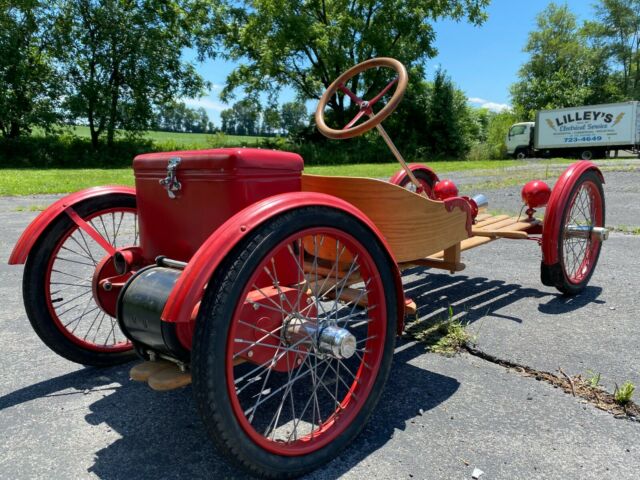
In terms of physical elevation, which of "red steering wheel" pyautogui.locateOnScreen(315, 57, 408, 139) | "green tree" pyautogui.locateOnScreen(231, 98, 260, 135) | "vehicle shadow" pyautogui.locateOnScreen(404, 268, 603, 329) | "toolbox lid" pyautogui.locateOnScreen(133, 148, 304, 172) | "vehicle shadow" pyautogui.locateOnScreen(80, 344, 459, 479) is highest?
"green tree" pyautogui.locateOnScreen(231, 98, 260, 135)

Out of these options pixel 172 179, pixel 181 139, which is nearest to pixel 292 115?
pixel 181 139

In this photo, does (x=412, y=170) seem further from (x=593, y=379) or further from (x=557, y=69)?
(x=557, y=69)

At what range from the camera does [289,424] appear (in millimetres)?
2205

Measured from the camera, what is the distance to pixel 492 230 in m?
3.87

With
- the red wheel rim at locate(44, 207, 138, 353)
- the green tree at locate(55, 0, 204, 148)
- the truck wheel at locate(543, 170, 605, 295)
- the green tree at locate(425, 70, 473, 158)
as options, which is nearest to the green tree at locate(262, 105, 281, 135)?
the green tree at locate(55, 0, 204, 148)

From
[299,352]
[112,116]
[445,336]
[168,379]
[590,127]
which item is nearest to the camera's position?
[168,379]

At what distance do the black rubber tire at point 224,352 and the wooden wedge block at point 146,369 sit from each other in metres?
0.45

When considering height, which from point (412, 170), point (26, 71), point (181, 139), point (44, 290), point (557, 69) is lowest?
point (44, 290)

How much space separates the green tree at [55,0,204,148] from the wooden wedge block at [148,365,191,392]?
80.3 ft

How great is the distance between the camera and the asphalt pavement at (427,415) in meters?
1.89

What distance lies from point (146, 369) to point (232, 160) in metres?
0.87

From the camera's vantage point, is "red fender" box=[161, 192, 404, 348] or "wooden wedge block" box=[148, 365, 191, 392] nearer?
"red fender" box=[161, 192, 404, 348]

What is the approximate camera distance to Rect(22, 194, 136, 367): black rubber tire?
8.13 feet

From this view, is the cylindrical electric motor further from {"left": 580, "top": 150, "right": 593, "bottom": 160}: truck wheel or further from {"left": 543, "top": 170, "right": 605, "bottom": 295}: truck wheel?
{"left": 580, "top": 150, "right": 593, "bottom": 160}: truck wheel
